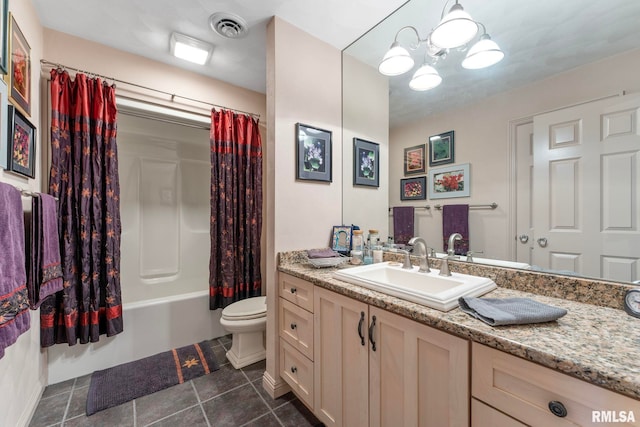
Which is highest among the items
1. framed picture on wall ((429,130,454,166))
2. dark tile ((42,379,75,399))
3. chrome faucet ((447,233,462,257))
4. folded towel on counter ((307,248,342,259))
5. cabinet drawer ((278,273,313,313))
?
framed picture on wall ((429,130,454,166))

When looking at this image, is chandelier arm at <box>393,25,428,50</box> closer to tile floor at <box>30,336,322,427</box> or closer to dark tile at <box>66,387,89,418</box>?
tile floor at <box>30,336,322,427</box>

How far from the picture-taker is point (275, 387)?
1.57m

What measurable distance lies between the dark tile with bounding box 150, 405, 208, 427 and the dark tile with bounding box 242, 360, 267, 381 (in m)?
0.39

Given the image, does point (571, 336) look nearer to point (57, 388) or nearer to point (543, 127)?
point (543, 127)

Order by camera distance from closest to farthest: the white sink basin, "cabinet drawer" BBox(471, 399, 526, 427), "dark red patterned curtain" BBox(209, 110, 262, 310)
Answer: "cabinet drawer" BBox(471, 399, 526, 427) → the white sink basin → "dark red patterned curtain" BBox(209, 110, 262, 310)

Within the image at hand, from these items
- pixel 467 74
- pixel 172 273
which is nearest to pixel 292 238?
pixel 467 74

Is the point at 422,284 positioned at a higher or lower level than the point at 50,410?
higher

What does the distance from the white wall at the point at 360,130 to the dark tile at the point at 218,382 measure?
4.50ft

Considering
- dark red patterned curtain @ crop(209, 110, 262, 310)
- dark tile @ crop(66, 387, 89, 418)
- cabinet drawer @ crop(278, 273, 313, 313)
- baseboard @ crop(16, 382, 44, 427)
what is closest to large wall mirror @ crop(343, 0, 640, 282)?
cabinet drawer @ crop(278, 273, 313, 313)

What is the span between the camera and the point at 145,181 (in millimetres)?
2645

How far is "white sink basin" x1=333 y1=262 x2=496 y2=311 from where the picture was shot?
34.2 inches

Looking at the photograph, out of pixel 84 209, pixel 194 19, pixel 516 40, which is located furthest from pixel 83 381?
pixel 516 40

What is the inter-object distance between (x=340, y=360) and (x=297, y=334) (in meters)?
0.36

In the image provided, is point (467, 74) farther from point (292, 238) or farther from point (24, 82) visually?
point (24, 82)
